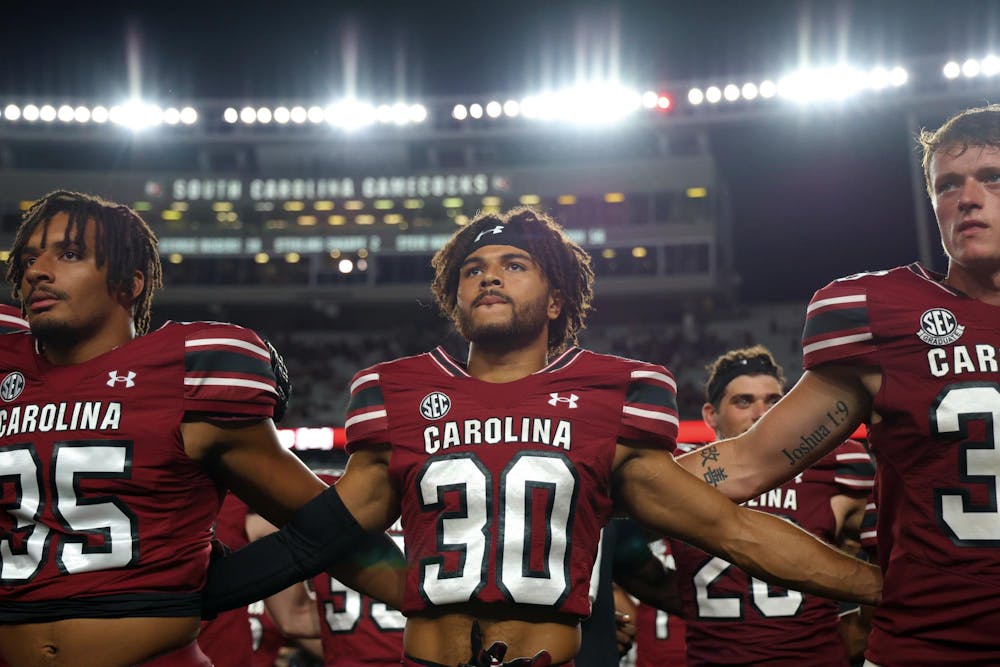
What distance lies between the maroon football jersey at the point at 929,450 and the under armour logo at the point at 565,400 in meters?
0.66

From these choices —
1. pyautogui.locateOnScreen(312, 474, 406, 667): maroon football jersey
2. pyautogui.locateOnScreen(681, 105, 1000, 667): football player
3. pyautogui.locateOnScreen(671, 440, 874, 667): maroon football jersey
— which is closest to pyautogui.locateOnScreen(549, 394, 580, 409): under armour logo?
pyautogui.locateOnScreen(681, 105, 1000, 667): football player

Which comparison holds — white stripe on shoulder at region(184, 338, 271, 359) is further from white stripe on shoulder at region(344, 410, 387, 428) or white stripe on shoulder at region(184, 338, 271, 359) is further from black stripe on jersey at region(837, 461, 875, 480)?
black stripe on jersey at region(837, 461, 875, 480)

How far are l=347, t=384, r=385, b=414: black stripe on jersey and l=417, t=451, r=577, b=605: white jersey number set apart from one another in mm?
272

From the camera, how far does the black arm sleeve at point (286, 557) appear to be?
2662 mm

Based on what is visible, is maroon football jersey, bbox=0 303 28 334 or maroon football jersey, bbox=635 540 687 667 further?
maroon football jersey, bbox=635 540 687 667

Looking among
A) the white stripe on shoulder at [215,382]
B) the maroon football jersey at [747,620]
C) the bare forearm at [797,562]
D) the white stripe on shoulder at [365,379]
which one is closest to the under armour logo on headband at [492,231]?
the white stripe on shoulder at [365,379]

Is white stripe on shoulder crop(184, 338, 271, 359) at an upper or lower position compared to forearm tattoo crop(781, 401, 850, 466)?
upper

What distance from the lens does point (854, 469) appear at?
4.44 meters

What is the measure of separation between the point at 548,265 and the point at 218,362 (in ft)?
3.80

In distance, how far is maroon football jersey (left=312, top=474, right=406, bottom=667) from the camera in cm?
434

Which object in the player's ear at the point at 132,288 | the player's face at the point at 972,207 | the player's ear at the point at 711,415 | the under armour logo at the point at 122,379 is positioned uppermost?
the player's face at the point at 972,207

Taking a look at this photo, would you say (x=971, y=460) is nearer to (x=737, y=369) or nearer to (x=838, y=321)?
(x=838, y=321)

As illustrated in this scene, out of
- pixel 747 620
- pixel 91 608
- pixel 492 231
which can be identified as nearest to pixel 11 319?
pixel 91 608

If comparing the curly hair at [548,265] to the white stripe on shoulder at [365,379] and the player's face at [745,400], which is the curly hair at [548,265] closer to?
the white stripe on shoulder at [365,379]
